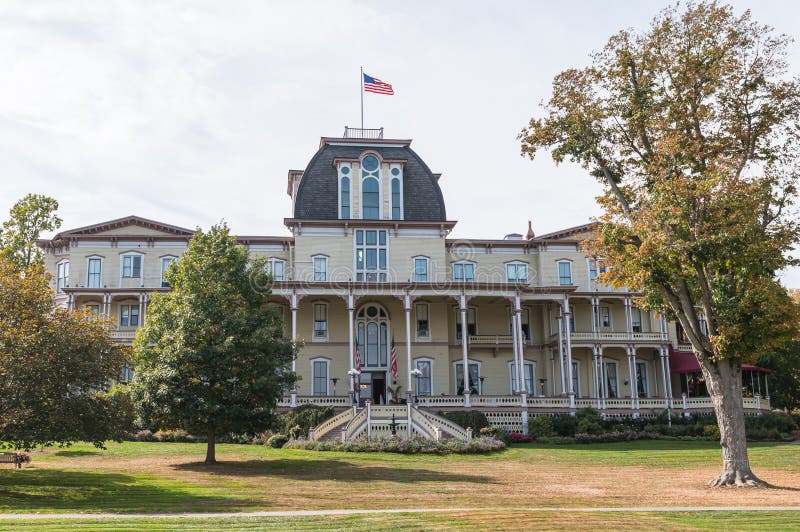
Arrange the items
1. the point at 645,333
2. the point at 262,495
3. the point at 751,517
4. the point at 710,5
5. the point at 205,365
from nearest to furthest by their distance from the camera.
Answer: the point at 751,517 → the point at 262,495 → the point at 710,5 → the point at 205,365 → the point at 645,333

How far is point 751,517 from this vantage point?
712 inches

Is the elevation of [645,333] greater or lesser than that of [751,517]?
greater

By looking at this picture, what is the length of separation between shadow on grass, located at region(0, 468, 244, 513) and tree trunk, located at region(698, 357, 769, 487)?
15.1m

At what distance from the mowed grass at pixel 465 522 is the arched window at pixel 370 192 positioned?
33006 millimetres

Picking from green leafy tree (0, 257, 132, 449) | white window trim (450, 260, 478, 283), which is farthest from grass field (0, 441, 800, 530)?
white window trim (450, 260, 478, 283)

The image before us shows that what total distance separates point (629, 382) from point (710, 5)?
106ft

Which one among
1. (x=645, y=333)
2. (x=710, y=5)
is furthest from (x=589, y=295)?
(x=710, y=5)

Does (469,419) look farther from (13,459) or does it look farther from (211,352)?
(13,459)

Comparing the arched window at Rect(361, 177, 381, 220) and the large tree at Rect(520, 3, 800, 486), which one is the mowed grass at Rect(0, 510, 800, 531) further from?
the arched window at Rect(361, 177, 381, 220)

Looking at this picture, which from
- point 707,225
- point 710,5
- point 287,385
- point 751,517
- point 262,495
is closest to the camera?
point 751,517

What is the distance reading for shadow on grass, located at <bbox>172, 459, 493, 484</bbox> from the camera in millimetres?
24703

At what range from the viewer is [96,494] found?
65.9ft

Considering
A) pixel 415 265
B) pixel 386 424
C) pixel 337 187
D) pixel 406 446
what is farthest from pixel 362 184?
pixel 406 446

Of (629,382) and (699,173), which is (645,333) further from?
(699,173)
